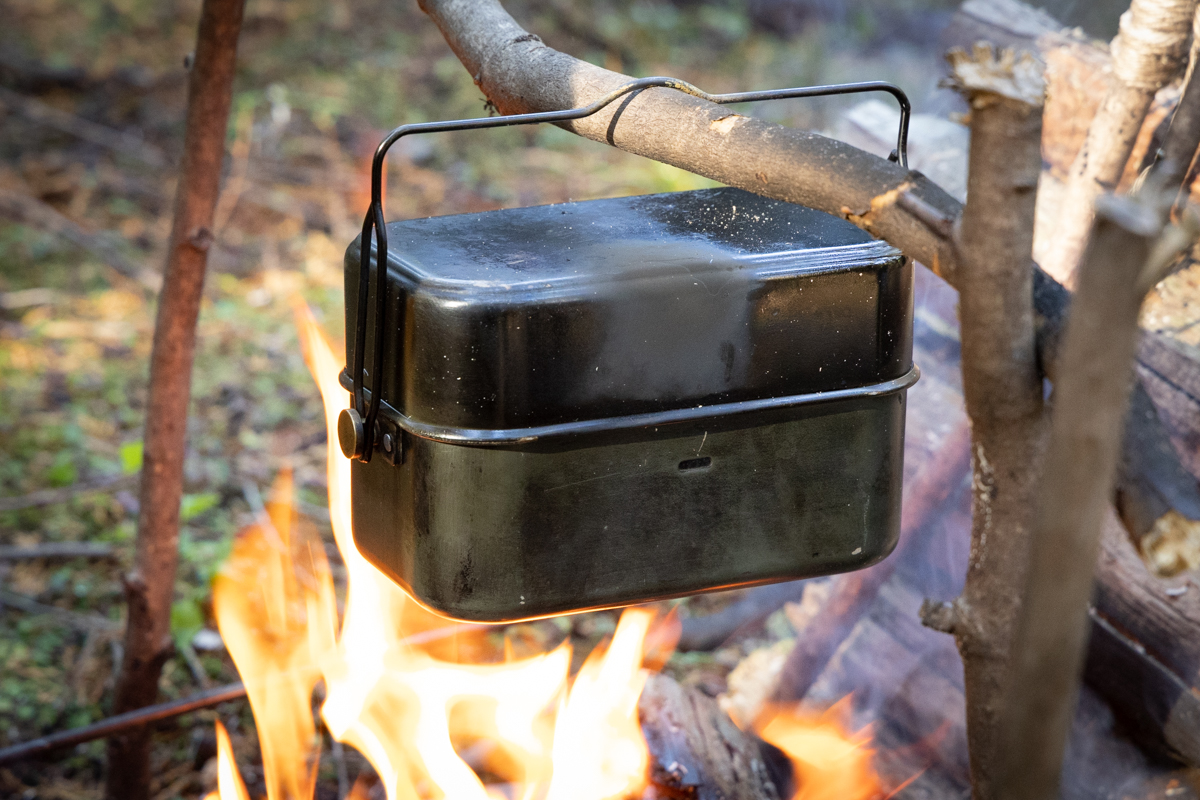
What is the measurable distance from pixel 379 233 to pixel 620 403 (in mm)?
293

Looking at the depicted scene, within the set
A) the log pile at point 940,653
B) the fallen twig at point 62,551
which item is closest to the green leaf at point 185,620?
the fallen twig at point 62,551

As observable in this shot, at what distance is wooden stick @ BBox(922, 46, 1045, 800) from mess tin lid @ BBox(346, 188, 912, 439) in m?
0.21

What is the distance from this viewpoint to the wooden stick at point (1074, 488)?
645 millimetres

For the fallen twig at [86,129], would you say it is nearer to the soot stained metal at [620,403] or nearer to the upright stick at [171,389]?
the upright stick at [171,389]

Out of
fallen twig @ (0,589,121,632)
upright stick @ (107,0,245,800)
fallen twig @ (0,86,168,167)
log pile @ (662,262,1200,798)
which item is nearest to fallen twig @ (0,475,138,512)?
fallen twig @ (0,589,121,632)

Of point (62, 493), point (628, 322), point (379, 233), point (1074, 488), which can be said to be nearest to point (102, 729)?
point (379, 233)

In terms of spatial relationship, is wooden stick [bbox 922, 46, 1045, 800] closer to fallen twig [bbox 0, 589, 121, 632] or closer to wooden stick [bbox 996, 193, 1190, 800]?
wooden stick [bbox 996, 193, 1190, 800]

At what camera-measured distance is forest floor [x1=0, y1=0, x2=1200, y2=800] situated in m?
2.70

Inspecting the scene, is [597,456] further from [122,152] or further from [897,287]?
[122,152]

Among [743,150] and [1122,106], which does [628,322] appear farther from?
[1122,106]

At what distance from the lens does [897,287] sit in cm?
114

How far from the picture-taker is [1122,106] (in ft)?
5.50

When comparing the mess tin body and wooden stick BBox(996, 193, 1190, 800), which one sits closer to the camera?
wooden stick BBox(996, 193, 1190, 800)

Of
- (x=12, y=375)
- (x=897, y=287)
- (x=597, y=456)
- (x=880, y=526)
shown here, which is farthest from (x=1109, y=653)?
(x=12, y=375)
